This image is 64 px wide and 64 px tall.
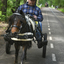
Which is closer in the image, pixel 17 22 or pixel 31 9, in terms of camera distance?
pixel 17 22

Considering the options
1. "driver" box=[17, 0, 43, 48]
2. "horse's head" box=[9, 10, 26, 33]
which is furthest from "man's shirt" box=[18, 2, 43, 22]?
"horse's head" box=[9, 10, 26, 33]

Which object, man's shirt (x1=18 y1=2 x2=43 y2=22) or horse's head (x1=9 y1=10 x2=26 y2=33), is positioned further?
man's shirt (x1=18 y1=2 x2=43 y2=22)

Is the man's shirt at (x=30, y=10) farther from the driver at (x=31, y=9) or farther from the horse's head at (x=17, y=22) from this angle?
the horse's head at (x=17, y=22)

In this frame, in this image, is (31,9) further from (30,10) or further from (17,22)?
(17,22)

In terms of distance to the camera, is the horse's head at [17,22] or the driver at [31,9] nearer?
the horse's head at [17,22]

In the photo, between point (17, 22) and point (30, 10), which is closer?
point (17, 22)

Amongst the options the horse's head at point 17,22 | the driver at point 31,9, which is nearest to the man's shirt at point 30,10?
the driver at point 31,9

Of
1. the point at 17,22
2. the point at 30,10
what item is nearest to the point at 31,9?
the point at 30,10

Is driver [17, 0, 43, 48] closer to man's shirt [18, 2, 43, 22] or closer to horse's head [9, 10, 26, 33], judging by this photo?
man's shirt [18, 2, 43, 22]

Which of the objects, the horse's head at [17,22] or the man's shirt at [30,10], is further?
the man's shirt at [30,10]

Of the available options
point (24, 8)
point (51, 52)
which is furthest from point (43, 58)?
point (24, 8)

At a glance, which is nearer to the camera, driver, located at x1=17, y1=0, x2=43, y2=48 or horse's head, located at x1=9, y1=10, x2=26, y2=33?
horse's head, located at x1=9, y1=10, x2=26, y2=33

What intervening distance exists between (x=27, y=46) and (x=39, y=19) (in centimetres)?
144

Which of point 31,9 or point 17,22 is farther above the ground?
point 31,9
